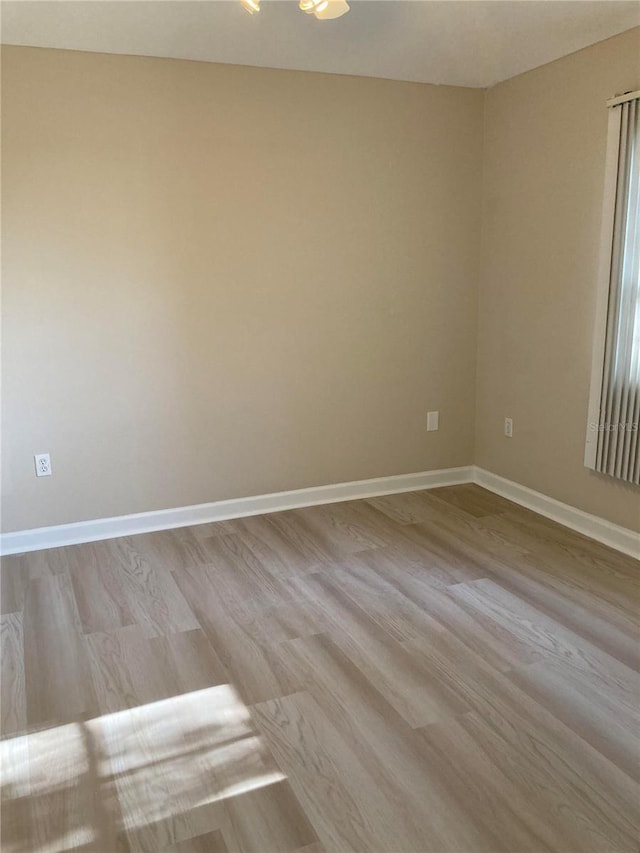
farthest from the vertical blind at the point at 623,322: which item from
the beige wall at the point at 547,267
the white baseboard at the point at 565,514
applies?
the white baseboard at the point at 565,514

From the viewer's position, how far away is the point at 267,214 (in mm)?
3459

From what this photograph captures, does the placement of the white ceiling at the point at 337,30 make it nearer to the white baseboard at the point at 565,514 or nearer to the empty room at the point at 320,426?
the empty room at the point at 320,426

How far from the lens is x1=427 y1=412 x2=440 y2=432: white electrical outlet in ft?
13.4

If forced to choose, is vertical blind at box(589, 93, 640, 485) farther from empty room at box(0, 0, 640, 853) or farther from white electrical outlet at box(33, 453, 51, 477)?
white electrical outlet at box(33, 453, 51, 477)

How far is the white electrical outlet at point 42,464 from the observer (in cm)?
325

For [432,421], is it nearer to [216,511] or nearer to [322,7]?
[216,511]

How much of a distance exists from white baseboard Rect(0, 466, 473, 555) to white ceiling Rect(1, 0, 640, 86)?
2.22m

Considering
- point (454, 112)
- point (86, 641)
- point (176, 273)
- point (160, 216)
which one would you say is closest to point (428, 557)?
point (86, 641)

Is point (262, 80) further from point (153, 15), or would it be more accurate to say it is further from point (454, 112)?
point (454, 112)

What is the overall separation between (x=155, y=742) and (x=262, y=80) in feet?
9.82

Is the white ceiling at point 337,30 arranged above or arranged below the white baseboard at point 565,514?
above

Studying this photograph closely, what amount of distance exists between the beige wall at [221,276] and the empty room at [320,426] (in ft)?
0.05

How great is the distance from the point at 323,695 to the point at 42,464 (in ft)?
6.23

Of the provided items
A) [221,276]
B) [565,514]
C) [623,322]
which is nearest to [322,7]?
[221,276]
